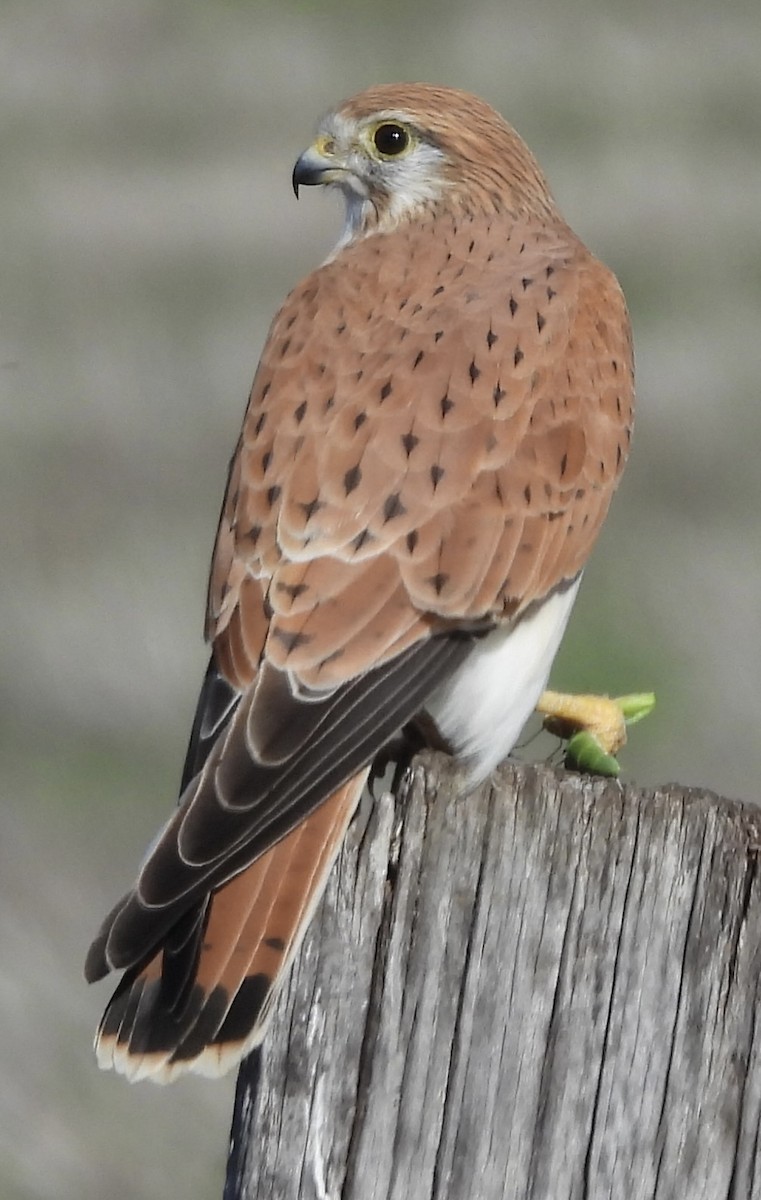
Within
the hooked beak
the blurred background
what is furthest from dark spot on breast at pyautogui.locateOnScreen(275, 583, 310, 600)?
the blurred background

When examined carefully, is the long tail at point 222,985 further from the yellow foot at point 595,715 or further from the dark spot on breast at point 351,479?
the yellow foot at point 595,715

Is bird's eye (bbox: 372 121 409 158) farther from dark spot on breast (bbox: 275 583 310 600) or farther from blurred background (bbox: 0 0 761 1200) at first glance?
blurred background (bbox: 0 0 761 1200)

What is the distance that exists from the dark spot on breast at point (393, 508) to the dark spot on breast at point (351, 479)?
0.06 metres

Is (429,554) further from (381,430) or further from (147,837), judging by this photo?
(147,837)

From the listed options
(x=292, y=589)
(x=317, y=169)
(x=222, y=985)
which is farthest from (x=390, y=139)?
(x=222, y=985)

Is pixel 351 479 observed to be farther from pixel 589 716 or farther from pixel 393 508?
pixel 589 716

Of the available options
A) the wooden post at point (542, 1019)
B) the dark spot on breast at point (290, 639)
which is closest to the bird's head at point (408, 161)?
the dark spot on breast at point (290, 639)

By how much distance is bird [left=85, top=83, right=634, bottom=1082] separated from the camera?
2756mm

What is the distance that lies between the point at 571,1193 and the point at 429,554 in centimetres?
117

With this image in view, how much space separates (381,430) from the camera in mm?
3449

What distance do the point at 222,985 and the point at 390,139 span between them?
92.0 inches

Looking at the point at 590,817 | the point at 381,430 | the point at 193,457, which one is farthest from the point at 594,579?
the point at 590,817

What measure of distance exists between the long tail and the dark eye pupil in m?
2.10

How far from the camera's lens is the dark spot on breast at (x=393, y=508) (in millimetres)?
3340
